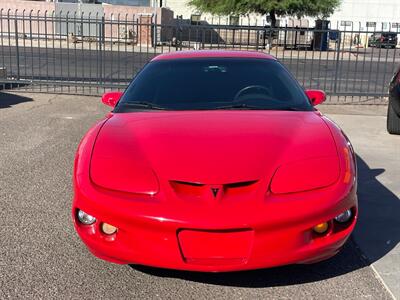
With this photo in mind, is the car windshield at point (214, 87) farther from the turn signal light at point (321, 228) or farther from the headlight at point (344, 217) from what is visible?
the turn signal light at point (321, 228)

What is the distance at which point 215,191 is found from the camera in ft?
9.70

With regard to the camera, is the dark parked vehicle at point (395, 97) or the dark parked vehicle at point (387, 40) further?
the dark parked vehicle at point (387, 40)

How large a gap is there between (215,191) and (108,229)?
683 millimetres

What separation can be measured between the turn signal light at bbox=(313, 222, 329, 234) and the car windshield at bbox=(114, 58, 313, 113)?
4.35ft

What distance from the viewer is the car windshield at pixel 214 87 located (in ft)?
13.7

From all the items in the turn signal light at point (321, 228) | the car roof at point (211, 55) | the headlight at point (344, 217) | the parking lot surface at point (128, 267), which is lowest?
the parking lot surface at point (128, 267)

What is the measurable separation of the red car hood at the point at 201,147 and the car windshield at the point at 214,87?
9.0 inches

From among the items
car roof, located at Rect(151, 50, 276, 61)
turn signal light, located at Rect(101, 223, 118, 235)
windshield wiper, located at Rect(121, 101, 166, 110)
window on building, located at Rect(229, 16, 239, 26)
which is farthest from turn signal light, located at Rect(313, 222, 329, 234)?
window on building, located at Rect(229, 16, 239, 26)

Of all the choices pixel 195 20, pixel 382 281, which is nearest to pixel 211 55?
pixel 382 281

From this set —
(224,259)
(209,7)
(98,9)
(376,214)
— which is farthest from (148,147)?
(98,9)

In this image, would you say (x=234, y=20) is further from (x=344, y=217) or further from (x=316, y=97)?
(x=344, y=217)

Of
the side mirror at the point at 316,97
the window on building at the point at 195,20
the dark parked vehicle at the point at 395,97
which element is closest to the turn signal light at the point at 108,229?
the side mirror at the point at 316,97

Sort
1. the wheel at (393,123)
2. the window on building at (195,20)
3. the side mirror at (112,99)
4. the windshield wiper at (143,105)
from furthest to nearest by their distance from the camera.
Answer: the window on building at (195,20)
the wheel at (393,123)
the side mirror at (112,99)
the windshield wiper at (143,105)

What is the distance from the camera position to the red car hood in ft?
10.1
